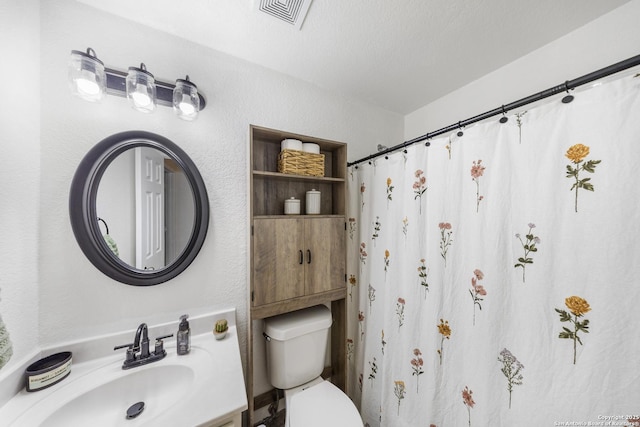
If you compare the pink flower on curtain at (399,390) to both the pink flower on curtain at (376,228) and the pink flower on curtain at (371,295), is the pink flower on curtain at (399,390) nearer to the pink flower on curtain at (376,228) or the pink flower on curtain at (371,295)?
the pink flower on curtain at (371,295)

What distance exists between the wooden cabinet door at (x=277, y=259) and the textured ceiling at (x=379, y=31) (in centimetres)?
98

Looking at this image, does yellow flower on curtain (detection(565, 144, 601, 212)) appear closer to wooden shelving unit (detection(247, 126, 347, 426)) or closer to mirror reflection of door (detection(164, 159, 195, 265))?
wooden shelving unit (detection(247, 126, 347, 426))

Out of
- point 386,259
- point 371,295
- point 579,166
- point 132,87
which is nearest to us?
point 579,166

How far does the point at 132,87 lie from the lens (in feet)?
3.01

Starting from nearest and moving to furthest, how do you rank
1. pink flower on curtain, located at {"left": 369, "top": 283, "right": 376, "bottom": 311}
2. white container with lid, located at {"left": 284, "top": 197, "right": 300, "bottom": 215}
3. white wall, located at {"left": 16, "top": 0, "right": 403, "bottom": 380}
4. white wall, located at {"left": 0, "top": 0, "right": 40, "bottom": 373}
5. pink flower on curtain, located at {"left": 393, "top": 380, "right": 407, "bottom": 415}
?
1. white wall, located at {"left": 0, "top": 0, "right": 40, "bottom": 373}
2. white wall, located at {"left": 16, "top": 0, "right": 403, "bottom": 380}
3. pink flower on curtain, located at {"left": 393, "top": 380, "right": 407, "bottom": 415}
4. white container with lid, located at {"left": 284, "top": 197, "right": 300, "bottom": 215}
5. pink flower on curtain, located at {"left": 369, "top": 283, "right": 376, "bottom": 311}

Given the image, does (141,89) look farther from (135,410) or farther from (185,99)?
(135,410)

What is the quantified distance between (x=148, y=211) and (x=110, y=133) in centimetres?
39

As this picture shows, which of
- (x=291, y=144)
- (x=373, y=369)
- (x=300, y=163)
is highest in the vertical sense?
(x=291, y=144)

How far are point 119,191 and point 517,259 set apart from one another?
5.74 ft

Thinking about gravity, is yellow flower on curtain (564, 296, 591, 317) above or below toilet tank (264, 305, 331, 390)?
above

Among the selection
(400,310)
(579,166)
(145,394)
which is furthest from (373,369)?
(579,166)

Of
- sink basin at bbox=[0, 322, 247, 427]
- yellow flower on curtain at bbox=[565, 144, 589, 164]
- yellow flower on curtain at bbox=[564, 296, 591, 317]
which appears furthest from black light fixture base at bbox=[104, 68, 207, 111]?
yellow flower on curtain at bbox=[564, 296, 591, 317]

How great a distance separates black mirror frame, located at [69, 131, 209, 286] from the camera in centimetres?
91

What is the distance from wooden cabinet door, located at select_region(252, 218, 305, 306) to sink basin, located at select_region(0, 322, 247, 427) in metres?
0.31
